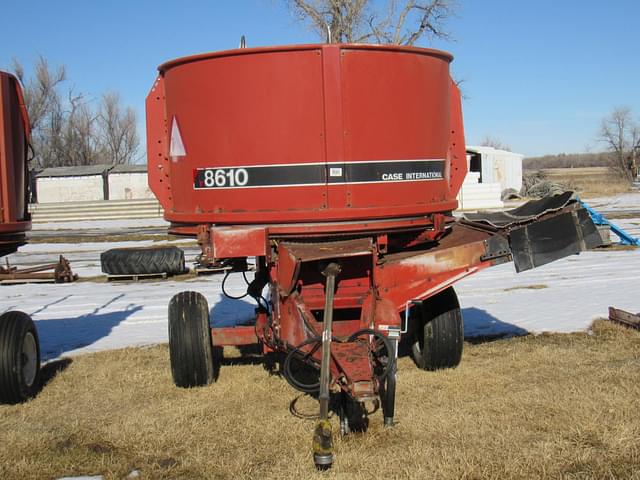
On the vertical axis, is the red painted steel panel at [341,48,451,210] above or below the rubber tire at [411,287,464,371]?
above

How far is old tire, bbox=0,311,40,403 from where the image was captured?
21.6ft

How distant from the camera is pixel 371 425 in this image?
5.63 meters

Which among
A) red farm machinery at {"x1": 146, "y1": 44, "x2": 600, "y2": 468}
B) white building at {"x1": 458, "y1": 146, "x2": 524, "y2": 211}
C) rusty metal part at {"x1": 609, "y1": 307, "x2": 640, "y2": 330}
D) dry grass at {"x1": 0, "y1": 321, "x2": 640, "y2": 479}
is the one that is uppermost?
white building at {"x1": 458, "y1": 146, "x2": 524, "y2": 211}

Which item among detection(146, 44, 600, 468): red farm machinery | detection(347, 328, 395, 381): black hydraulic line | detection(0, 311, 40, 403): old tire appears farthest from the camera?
detection(0, 311, 40, 403): old tire

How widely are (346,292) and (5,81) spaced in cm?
377

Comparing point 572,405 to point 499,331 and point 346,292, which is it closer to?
point 346,292

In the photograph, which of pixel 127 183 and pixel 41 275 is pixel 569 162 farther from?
pixel 41 275

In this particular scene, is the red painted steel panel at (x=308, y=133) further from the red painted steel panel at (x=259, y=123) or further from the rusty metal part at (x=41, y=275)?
the rusty metal part at (x=41, y=275)

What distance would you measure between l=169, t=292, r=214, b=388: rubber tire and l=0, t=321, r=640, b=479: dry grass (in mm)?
157

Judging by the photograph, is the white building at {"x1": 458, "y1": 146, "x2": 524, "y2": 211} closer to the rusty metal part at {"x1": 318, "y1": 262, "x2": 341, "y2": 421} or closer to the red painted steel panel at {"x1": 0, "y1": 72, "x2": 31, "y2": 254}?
the red painted steel panel at {"x1": 0, "y1": 72, "x2": 31, "y2": 254}

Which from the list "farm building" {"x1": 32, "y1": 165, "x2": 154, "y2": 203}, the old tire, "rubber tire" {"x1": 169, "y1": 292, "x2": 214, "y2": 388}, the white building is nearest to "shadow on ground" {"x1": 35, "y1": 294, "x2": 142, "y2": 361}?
the old tire

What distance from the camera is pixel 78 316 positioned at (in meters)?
11.3

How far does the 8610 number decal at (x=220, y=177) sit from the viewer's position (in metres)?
6.14

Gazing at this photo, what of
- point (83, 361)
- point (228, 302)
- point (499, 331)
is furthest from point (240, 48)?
point (228, 302)
